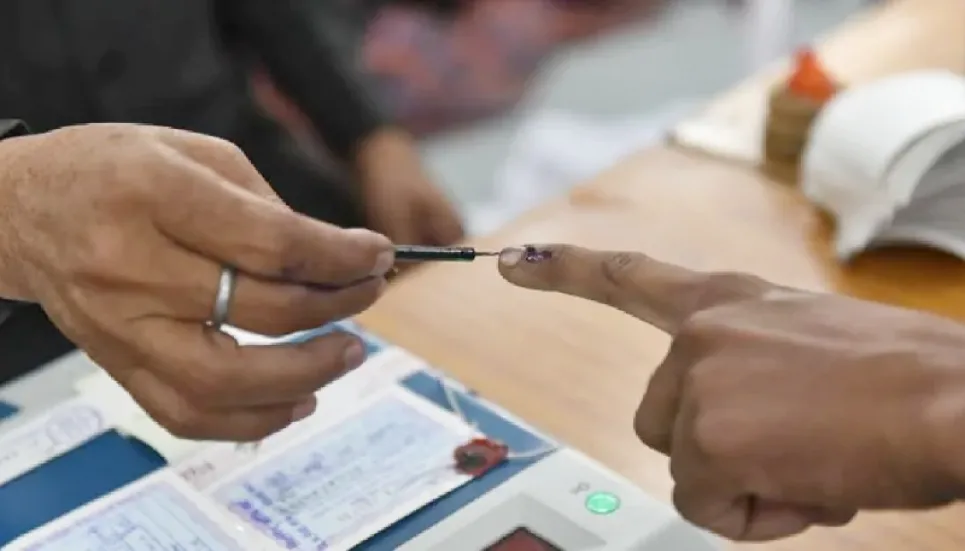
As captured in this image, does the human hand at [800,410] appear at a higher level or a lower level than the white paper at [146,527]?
higher

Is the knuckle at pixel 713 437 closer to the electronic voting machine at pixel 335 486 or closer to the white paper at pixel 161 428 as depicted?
the electronic voting machine at pixel 335 486

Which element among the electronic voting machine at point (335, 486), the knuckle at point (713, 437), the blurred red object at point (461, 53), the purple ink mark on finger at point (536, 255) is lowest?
the blurred red object at point (461, 53)

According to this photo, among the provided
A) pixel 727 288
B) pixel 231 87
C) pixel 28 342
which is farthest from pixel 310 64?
pixel 727 288

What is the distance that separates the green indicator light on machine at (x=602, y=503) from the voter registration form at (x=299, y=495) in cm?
8

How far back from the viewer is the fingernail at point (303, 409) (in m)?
0.68

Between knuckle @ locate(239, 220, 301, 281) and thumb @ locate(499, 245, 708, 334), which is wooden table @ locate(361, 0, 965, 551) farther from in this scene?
knuckle @ locate(239, 220, 301, 281)

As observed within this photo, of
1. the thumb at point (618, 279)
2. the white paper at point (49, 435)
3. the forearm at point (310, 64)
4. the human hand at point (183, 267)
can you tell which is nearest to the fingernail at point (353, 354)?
the human hand at point (183, 267)

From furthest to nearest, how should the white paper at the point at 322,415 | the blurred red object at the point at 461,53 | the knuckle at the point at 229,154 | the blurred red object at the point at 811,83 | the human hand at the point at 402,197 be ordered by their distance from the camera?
the blurred red object at the point at 461,53 < the human hand at the point at 402,197 < the blurred red object at the point at 811,83 < the white paper at the point at 322,415 < the knuckle at the point at 229,154

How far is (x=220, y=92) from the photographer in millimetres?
1208

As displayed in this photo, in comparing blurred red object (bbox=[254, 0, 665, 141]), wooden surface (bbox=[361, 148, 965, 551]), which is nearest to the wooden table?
wooden surface (bbox=[361, 148, 965, 551])

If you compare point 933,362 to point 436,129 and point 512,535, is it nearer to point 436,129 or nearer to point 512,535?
point 512,535

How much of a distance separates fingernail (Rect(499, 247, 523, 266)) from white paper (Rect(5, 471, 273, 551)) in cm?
22

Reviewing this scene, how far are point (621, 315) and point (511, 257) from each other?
183 mm

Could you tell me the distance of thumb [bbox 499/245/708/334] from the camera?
65cm
